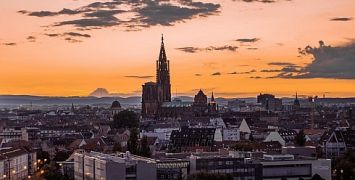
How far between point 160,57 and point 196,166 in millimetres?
86742

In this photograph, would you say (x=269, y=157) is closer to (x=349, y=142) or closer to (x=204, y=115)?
(x=349, y=142)

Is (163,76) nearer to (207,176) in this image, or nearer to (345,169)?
(345,169)

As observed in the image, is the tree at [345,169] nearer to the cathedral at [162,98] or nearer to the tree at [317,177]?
the tree at [317,177]

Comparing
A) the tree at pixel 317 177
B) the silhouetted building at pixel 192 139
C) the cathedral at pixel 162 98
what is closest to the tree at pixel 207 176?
the tree at pixel 317 177

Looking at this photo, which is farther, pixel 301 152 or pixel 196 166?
pixel 301 152

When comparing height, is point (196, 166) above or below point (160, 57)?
below

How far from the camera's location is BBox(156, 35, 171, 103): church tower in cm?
13375

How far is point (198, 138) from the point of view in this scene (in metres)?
76.9

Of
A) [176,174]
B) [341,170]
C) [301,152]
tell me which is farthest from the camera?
[301,152]

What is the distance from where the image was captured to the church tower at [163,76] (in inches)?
5266

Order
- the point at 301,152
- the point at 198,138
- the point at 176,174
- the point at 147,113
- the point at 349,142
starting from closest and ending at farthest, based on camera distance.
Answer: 1. the point at 176,174
2. the point at 301,152
3. the point at 349,142
4. the point at 198,138
5. the point at 147,113

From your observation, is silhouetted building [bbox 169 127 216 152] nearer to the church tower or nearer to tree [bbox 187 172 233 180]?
tree [bbox 187 172 233 180]

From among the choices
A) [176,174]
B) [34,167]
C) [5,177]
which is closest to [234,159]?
[176,174]

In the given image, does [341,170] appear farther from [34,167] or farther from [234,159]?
[34,167]
